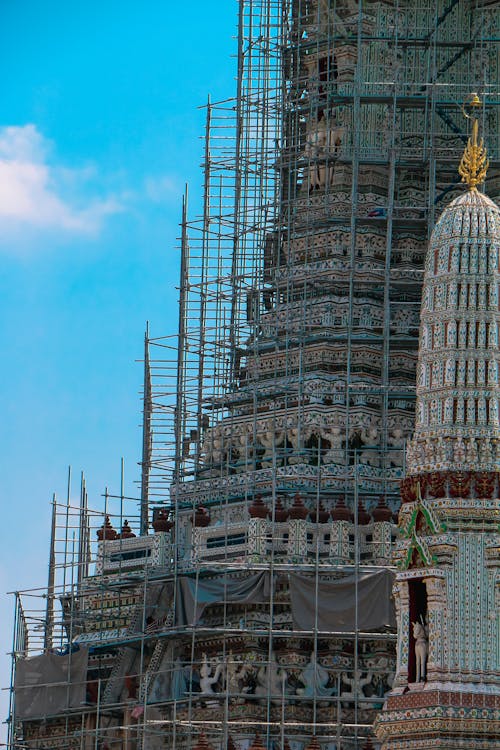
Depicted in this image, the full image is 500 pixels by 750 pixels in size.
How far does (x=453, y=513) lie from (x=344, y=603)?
842 cm

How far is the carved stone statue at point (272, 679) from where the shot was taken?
76.3 meters

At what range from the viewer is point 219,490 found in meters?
81.4

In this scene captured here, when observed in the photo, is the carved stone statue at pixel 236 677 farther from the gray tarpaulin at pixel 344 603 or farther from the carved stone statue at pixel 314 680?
the gray tarpaulin at pixel 344 603

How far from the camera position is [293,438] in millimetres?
81875

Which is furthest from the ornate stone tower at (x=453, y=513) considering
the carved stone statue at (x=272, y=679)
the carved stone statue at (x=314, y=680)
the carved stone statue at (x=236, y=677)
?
the carved stone statue at (x=236, y=677)

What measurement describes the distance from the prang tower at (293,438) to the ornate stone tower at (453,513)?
23.3 feet

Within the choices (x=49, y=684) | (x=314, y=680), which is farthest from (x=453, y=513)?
(x=49, y=684)

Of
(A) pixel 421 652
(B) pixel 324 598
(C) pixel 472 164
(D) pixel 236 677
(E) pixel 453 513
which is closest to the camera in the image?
(A) pixel 421 652

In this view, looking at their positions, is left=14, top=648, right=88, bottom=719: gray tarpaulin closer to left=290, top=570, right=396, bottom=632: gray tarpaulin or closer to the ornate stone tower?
left=290, top=570, right=396, bottom=632: gray tarpaulin

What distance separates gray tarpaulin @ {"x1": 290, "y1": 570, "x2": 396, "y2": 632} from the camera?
76.0 metres

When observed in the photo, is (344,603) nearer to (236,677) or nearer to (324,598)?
(324,598)

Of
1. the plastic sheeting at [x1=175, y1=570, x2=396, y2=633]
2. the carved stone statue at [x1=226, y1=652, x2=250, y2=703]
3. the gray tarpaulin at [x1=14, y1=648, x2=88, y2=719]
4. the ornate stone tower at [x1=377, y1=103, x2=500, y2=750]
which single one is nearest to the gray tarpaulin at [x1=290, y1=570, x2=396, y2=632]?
the plastic sheeting at [x1=175, y1=570, x2=396, y2=633]

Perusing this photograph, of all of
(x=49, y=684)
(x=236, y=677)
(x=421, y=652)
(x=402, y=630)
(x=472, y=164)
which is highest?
(x=472, y=164)

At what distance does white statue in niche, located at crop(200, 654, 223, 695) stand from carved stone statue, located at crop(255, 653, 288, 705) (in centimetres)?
100
